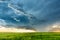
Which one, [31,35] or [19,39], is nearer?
[19,39]

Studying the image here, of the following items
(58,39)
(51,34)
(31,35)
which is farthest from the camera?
(51,34)

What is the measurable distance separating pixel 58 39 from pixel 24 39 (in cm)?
387

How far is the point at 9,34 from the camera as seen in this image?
19.1 metres

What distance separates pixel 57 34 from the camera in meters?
18.9

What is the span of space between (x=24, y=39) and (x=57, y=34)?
566cm

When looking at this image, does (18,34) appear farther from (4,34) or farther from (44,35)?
(44,35)

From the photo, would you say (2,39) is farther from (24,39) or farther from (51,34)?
(51,34)

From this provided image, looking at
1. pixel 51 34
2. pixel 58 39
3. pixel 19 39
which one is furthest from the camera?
pixel 51 34

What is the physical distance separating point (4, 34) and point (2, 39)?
3.54 m

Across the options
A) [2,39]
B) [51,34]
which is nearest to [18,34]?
[2,39]

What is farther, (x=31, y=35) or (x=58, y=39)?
(x=31, y=35)

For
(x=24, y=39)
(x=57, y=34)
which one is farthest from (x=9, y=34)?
(x=57, y=34)

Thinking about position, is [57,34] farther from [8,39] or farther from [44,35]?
[8,39]

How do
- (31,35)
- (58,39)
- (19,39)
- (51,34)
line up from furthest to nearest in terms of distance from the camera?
1. (51,34)
2. (31,35)
3. (58,39)
4. (19,39)
